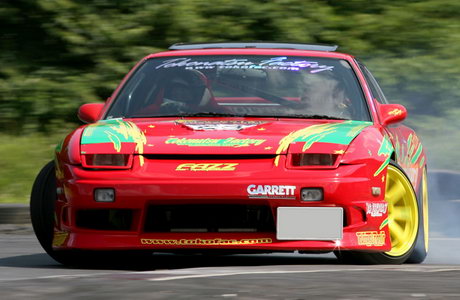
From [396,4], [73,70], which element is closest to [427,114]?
[396,4]

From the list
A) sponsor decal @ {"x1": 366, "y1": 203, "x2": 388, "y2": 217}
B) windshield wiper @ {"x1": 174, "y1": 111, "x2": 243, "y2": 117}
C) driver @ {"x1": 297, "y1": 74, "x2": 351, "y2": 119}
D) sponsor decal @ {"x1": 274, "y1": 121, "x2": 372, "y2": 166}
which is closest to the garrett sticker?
sponsor decal @ {"x1": 274, "y1": 121, "x2": 372, "y2": 166}

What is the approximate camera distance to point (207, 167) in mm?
6090

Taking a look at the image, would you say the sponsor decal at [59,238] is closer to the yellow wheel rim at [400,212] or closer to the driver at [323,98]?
the driver at [323,98]

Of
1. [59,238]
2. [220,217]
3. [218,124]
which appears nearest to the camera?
[220,217]

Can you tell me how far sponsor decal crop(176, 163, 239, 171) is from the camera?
19.9 ft

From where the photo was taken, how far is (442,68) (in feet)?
51.6

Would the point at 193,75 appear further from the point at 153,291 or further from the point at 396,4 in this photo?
the point at 396,4

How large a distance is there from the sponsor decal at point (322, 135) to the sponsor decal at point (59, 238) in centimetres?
124

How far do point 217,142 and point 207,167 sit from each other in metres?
0.19

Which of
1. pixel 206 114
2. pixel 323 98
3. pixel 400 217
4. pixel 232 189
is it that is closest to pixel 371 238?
pixel 400 217

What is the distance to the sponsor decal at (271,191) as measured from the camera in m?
5.98

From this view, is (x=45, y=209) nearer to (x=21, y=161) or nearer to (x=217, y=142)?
(x=217, y=142)

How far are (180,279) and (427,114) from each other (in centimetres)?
1117

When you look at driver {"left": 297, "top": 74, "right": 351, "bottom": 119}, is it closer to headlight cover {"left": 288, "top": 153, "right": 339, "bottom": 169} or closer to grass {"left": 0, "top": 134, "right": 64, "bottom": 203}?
headlight cover {"left": 288, "top": 153, "right": 339, "bottom": 169}
